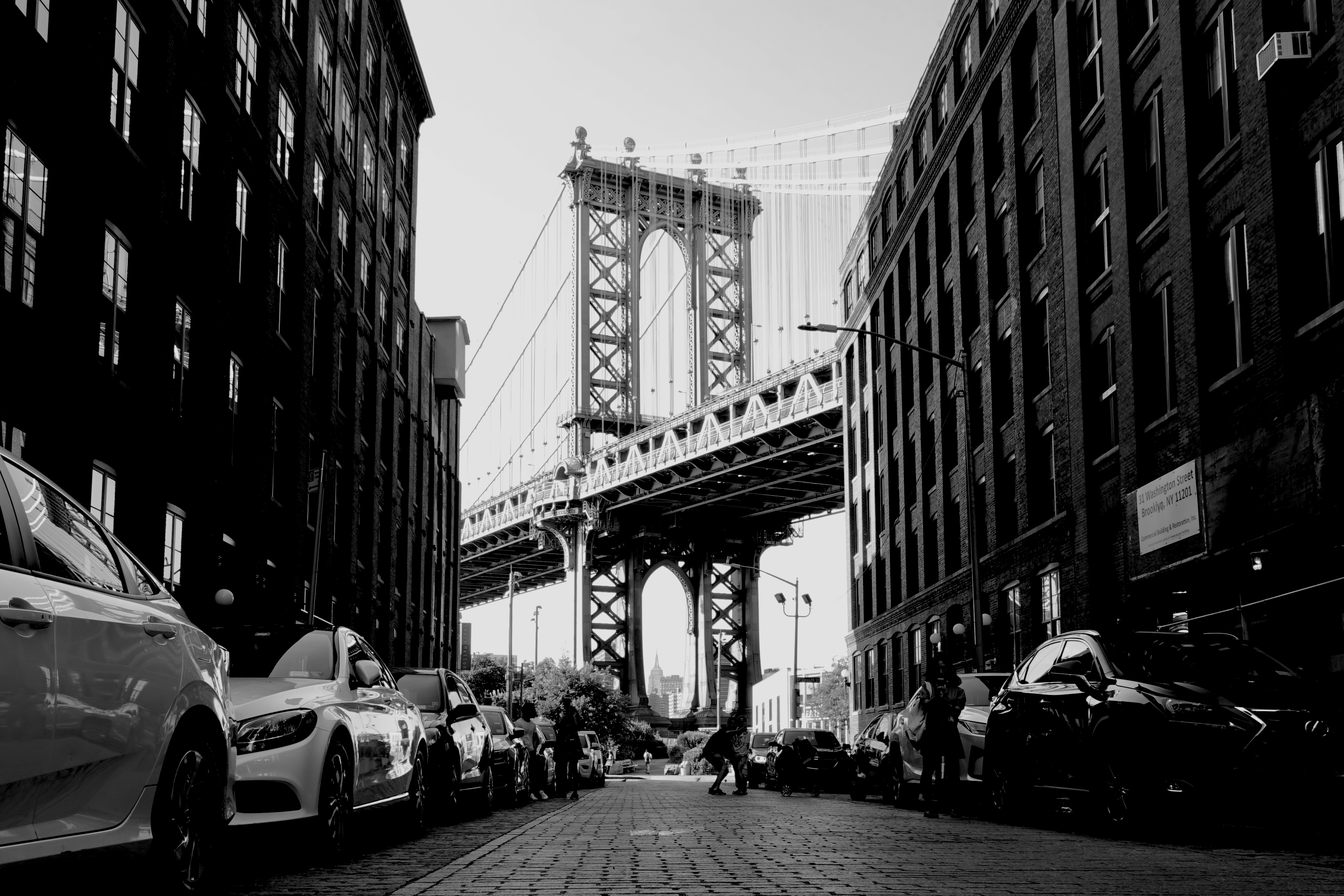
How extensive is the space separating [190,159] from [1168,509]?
51.2 feet

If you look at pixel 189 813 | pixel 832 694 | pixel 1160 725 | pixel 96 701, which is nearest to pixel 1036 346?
pixel 1160 725

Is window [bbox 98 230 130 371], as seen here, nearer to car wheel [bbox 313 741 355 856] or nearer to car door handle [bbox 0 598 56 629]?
car wheel [bbox 313 741 355 856]

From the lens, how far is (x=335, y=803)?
917 centimetres

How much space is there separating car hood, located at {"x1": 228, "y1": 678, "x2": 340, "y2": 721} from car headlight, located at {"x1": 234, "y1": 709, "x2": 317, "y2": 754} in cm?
4

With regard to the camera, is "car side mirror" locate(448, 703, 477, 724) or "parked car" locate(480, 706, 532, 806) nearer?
"car side mirror" locate(448, 703, 477, 724)

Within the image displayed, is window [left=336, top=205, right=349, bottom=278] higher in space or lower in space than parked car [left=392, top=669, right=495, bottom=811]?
higher

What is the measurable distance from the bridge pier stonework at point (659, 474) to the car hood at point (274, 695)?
55.7 meters

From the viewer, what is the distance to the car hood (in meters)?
8.58

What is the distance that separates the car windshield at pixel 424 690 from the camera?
14.8m

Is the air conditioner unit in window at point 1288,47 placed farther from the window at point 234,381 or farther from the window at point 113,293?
the window at point 234,381

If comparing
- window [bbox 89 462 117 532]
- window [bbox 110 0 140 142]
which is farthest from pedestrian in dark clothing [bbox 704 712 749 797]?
window [bbox 110 0 140 142]

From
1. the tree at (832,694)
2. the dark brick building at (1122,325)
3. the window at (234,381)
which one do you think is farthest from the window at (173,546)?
the tree at (832,694)

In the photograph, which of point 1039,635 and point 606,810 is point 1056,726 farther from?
point 1039,635

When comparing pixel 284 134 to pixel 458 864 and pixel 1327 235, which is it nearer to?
pixel 1327 235
